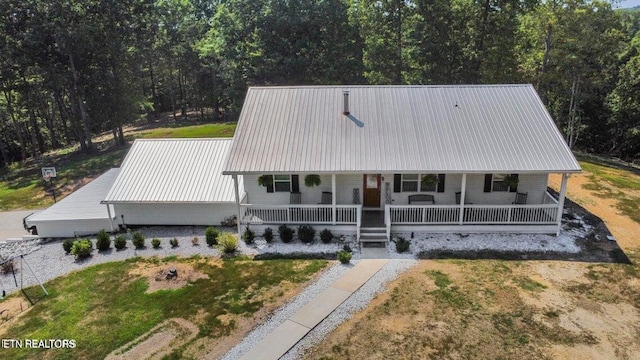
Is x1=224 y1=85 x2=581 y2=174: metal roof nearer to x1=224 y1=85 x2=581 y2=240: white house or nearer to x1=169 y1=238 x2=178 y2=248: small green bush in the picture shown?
x1=224 y1=85 x2=581 y2=240: white house

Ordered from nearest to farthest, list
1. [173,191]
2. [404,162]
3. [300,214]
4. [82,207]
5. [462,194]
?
[462,194]
[404,162]
[300,214]
[173,191]
[82,207]

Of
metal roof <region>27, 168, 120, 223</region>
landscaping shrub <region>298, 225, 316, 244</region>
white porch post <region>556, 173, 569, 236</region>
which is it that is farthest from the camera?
metal roof <region>27, 168, 120, 223</region>

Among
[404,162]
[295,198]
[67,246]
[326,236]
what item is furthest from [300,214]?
[67,246]

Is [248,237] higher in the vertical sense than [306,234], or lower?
lower

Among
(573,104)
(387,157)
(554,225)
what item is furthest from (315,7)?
(554,225)

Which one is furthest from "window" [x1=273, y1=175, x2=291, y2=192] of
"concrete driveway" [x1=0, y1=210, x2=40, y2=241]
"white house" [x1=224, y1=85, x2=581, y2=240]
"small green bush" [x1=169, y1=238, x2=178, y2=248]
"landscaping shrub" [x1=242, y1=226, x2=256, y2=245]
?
"concrete driveway" [x1=0, y1=210, x2=40, y2=241]

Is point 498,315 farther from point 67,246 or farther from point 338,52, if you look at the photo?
point 338,52

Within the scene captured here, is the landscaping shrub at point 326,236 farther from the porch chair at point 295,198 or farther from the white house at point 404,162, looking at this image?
the porch chair at point 295,198
